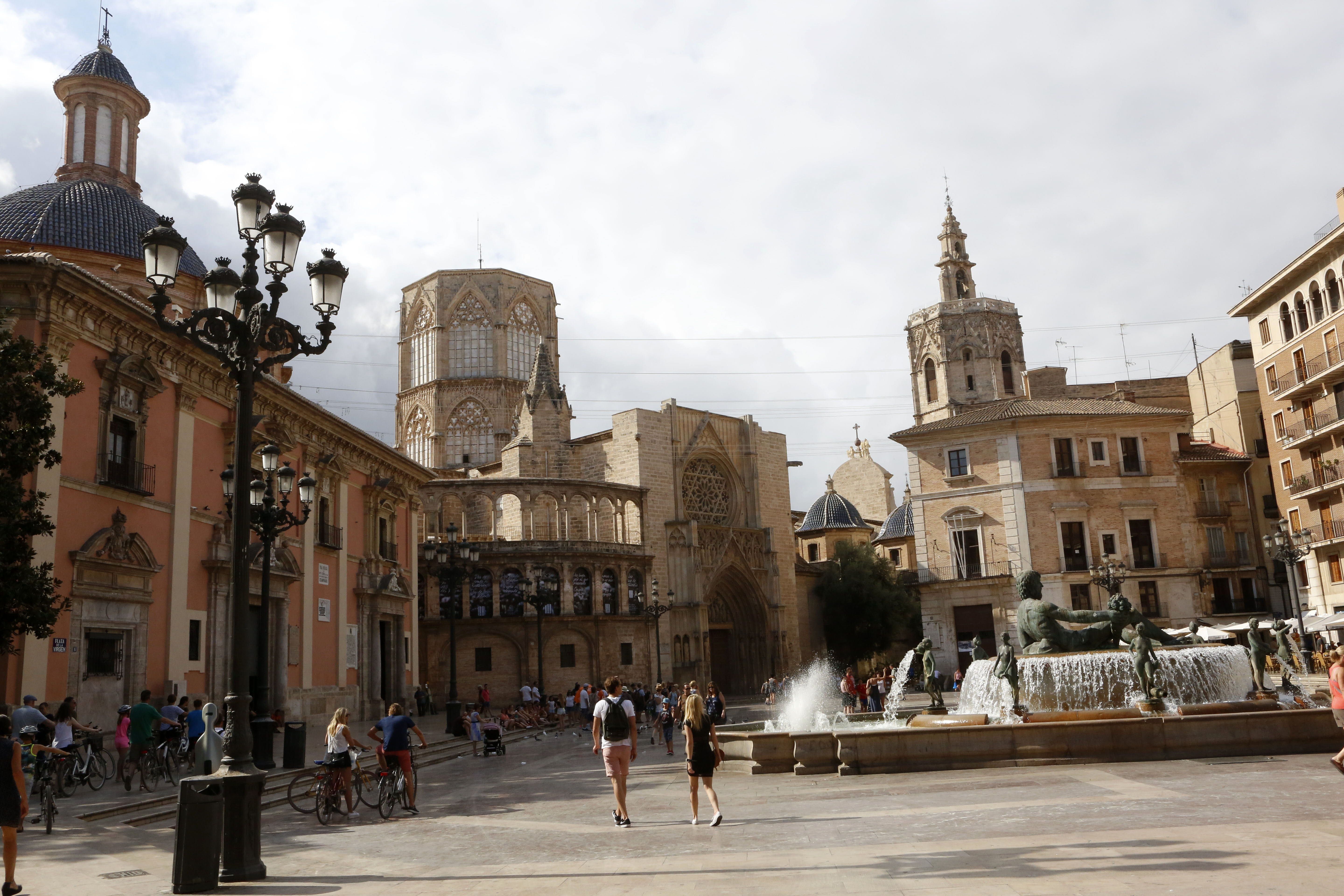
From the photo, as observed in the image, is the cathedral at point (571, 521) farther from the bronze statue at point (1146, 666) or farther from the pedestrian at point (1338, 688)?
the pedestrian at point (1338, 688)

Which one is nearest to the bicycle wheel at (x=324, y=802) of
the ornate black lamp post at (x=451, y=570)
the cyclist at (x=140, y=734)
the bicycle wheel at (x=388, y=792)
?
the bicycle wheel at (x=388, y=792)

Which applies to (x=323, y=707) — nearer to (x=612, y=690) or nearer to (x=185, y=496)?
(x=185, y=496)

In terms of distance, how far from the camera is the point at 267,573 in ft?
49.0

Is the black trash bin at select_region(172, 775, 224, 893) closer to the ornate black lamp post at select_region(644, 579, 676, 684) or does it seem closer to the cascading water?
the cascading water

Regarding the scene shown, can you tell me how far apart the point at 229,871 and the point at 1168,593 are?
38.6 metres

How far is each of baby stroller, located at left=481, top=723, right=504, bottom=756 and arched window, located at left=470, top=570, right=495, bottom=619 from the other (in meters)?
18.6

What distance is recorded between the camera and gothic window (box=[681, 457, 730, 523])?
161 ft

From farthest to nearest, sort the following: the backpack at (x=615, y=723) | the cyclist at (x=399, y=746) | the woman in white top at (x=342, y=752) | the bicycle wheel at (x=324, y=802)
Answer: the cyclist at (x=399, y=746)
the woman in white top at (x=342, y=752)
the bicycle wheel at (x=324, y=802)
the backpack at (x=615, y=723)

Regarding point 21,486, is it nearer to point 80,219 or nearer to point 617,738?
point 617,738

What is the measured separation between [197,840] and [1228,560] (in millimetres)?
41320

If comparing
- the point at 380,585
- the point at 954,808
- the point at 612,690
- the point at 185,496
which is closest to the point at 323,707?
the point at 380,585

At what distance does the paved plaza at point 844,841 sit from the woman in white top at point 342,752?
35 centimetres

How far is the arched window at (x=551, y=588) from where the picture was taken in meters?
39.4

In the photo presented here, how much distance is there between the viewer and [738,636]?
49.3 metres
